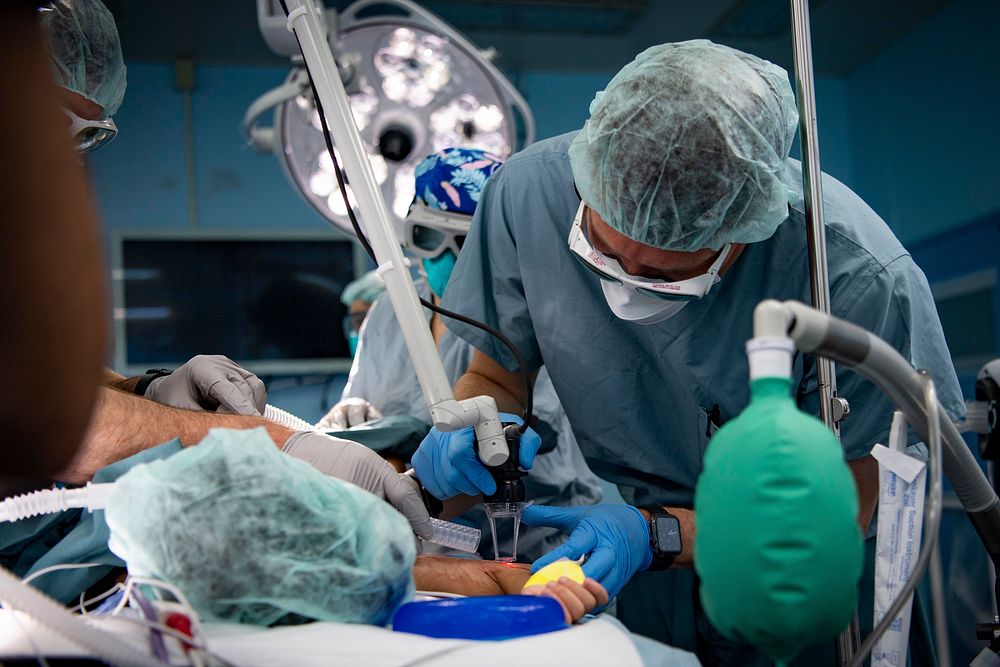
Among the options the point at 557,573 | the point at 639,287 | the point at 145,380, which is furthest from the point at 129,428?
the point at 639,287

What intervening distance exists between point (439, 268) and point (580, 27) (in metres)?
2.93

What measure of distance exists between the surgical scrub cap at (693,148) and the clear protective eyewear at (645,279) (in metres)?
0.05

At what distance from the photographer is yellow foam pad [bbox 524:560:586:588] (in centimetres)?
A: 103

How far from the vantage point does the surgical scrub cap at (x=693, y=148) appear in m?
1.19

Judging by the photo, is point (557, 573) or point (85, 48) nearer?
point (557, 573)

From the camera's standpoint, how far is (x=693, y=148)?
1186mm

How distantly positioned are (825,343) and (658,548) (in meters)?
0.63

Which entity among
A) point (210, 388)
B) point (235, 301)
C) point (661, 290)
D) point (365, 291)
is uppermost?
point (661, 290)

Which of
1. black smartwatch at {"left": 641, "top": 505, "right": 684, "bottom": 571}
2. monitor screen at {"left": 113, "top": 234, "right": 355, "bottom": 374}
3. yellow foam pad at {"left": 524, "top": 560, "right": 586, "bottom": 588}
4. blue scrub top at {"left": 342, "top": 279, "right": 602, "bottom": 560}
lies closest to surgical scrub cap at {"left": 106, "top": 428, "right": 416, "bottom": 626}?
yellow foam pad at {"left": 524, "top": 560, "right": 586, "bottom": 588}

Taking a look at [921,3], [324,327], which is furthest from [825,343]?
[921,3]

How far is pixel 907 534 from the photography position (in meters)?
0.93

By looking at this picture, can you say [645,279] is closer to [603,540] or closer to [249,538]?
[603,540]

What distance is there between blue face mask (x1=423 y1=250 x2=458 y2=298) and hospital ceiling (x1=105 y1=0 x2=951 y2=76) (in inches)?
104

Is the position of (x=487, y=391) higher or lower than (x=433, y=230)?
lower
